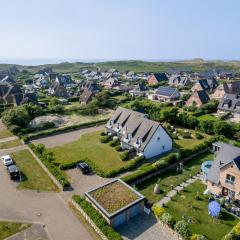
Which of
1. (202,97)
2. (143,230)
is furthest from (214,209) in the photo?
(202,97)

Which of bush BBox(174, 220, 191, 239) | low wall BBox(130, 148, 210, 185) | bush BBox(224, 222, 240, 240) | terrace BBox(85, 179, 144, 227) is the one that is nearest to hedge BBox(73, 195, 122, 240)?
terrace BBox(85, 179, 144, 227)

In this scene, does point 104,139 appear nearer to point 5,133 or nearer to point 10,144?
point 10,144

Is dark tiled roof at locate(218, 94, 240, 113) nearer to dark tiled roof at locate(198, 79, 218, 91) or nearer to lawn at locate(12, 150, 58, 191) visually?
dark tiled roof at locate(198, 79, 218, 91)

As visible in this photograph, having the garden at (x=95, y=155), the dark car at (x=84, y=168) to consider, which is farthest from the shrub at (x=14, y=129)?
the dark car at (x=84, y=168)

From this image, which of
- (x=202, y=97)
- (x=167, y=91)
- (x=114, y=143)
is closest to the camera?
(x=114, y=143)

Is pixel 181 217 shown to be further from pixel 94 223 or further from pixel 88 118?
pixel 88 118

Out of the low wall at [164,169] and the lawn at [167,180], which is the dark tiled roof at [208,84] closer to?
the low wall at [164,169]

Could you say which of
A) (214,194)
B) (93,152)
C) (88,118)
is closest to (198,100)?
(88,118)
